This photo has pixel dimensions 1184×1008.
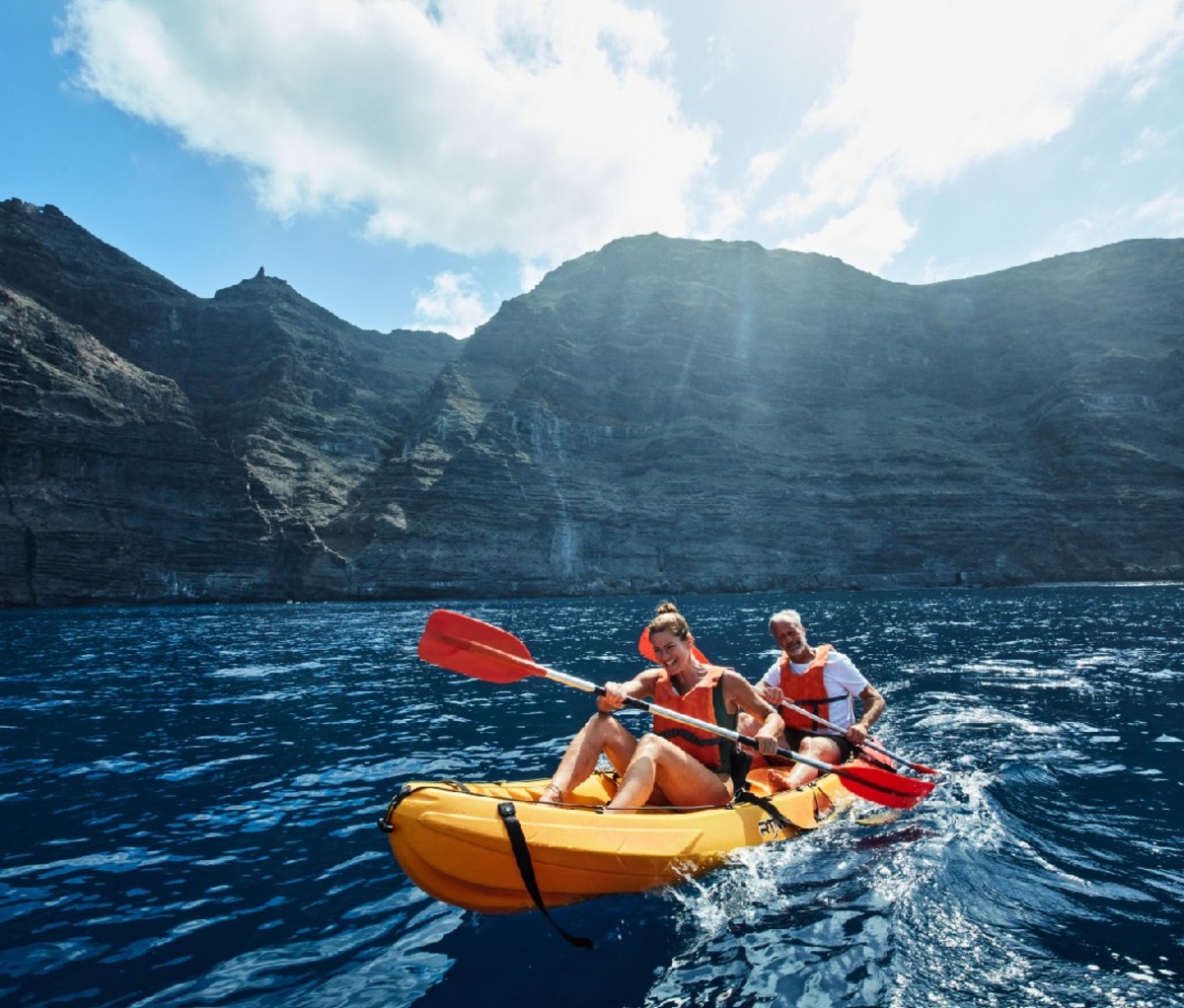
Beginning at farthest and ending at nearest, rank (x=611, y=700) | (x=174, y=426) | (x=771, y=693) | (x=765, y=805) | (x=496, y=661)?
(x=174, y=426), (x=771, y=693), (x=496, y=661), (x=765, y=805), (x=611, y=700)

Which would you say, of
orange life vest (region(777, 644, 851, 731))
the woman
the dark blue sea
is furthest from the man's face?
the dark blue sea

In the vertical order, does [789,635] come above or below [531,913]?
above

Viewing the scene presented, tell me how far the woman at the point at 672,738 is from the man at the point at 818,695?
5.37 ft

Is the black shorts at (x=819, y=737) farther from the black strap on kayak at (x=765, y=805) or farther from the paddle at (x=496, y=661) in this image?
the black strap on kayak at (x=765, y=805)

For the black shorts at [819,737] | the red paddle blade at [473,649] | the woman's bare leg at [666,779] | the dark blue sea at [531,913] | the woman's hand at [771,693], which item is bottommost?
the dark blue sea at [531,913]

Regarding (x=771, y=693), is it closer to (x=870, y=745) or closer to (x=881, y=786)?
(x=881, y=786)

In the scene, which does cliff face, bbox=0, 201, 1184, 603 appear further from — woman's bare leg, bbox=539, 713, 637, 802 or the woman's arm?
woman's bare leg, bbox=539, 713, 637, 802

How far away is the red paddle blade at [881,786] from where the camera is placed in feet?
20.3

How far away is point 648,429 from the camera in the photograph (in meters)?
93.9

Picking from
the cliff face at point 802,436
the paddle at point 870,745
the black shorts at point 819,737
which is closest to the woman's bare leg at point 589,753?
the paddle at point 870,745

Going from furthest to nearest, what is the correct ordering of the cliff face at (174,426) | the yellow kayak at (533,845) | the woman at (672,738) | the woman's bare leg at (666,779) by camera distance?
the cliff face at (174,426) < the woman at (672,738) < the woman's bare leg at (666,779) < the yellow kayak at (533,845)

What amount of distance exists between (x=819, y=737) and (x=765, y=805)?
2244mm

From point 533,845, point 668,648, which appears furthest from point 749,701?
point 533,845

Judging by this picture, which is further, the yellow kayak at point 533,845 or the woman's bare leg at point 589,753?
the woman's bare leg at point 589,753
